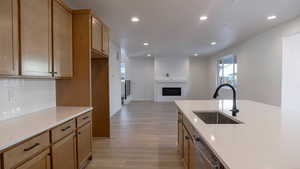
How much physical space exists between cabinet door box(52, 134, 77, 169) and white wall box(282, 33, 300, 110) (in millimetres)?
3947

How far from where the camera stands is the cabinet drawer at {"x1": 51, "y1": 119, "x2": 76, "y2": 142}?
5.22ft

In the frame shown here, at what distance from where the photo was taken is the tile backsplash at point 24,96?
5.67ft

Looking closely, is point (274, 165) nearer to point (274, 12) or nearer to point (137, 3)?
point (137, 3)

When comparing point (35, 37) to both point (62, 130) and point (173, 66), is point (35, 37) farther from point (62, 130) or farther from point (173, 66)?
point (173, 66)

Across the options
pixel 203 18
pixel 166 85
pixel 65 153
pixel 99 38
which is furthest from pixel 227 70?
pixel 65 153

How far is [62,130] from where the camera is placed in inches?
68.2

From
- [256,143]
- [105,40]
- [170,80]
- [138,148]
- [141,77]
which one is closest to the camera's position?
[256,143]

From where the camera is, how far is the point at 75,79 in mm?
2531

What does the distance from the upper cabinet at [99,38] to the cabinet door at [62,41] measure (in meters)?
0.35

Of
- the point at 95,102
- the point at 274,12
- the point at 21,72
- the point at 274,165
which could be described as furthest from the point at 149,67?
the point at 274,165

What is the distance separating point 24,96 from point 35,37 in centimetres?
75

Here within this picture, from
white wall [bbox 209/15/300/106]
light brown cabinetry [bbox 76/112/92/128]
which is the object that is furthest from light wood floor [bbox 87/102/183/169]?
white wall [bbox 209/15/300/106]

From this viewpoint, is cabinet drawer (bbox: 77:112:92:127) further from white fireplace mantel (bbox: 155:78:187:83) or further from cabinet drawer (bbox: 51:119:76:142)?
white fireplace mantel (bbox: 155:78:187:83)

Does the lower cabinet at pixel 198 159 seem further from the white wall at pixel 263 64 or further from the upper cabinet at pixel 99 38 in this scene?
the white wall at pixel 263 64
